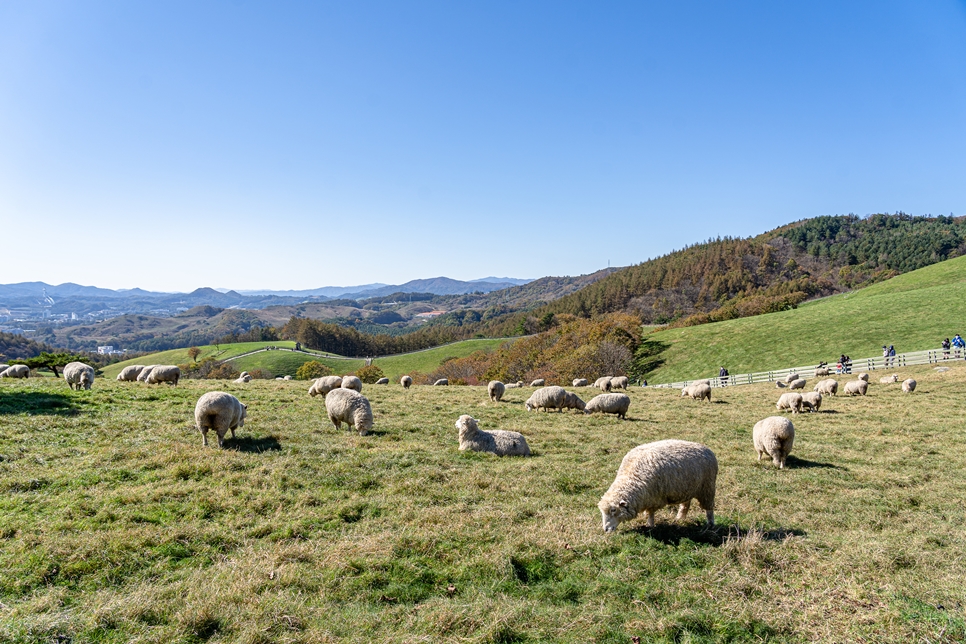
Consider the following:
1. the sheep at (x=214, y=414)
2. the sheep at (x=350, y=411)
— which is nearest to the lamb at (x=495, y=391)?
the sheep at (x=350, y=411)

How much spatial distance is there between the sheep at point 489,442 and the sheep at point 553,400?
8.64 meters

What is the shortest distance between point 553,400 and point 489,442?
30.8 ft

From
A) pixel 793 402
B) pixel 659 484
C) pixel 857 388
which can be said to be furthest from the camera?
pixel 857 388

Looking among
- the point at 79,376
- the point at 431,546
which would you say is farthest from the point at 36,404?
the point at 431,546

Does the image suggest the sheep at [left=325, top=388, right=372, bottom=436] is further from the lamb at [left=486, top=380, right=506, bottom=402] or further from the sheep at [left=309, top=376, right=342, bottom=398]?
the lamb at [left=486, top=380, right=506, bottom=402]

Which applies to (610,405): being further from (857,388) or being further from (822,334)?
(822,334)

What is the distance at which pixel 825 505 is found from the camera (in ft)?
33.3

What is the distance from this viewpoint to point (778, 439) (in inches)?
533

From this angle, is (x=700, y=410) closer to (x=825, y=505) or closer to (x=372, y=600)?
(x=825, y=505)

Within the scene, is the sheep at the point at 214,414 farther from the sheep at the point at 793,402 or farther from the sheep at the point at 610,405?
the sheep at the point at 793,402

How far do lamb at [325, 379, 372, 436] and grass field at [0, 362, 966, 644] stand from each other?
103 cm

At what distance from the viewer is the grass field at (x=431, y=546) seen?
18.4 ft

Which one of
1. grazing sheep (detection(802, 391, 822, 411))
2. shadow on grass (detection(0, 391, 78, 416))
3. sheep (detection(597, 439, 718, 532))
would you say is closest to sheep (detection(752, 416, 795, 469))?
sheep (detection(597, 439, 718, 532))

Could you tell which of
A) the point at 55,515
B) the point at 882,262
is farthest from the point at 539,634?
the point at 882,262
